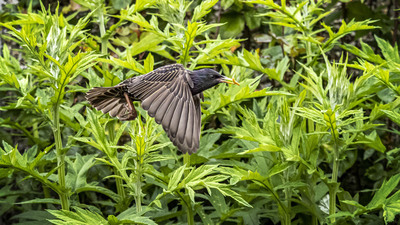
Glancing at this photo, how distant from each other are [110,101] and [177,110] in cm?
42

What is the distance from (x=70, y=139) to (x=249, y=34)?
1751 millimetres

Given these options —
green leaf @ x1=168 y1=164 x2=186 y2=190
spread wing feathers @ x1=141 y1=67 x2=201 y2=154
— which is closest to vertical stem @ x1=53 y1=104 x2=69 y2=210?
green leaf @ x1=168 y1=164 x2=186 y2=190

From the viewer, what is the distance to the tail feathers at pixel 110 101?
5.86 ft

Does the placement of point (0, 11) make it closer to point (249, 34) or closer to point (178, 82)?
point (249, 34)

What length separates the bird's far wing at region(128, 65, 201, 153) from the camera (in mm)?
1428

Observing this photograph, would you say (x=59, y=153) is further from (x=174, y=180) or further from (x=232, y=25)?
(x=232, y=25)

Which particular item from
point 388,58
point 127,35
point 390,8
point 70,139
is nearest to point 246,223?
point 70,139

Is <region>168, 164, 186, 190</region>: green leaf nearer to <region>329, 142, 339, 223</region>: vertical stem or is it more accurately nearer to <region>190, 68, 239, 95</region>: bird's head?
<region>190, 68, 239, 95</region>: bird's head

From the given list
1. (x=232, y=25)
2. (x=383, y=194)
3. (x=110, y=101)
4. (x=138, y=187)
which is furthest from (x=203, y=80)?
(x=232, y=25)

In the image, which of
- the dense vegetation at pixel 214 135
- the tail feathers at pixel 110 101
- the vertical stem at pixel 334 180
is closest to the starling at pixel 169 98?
the tail feathers at pixel 110 101

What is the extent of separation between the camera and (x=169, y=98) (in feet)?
5.12

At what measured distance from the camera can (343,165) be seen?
109 inches

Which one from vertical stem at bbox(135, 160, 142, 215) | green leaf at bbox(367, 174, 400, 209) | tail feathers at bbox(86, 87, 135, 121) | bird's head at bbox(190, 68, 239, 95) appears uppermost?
bird's head at bbox(190, 68, 239, 95)

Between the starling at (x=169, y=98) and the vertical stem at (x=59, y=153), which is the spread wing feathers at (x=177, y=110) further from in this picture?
the vertical stem at (x=59, y=153)
